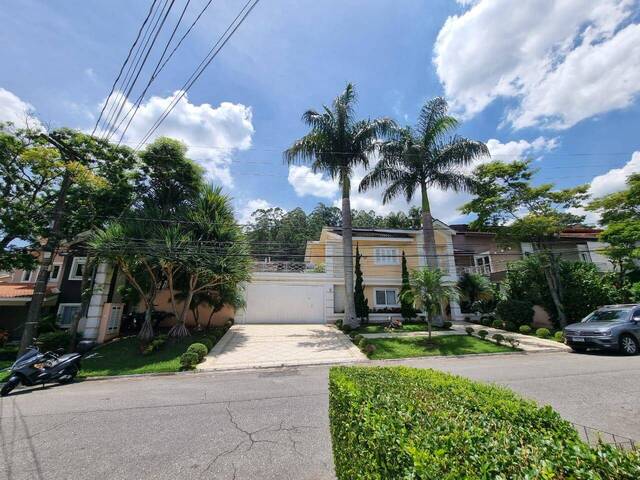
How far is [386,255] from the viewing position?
899 inches

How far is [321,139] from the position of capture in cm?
1784

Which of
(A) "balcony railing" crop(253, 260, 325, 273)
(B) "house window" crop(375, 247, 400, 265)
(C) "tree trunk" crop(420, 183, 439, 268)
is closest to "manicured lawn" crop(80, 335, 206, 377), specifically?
(A) "balcony railing" crop(253, 260, 325, 273)

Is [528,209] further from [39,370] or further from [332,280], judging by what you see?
[39,370]

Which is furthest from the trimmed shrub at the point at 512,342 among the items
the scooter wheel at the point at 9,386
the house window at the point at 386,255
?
the scooter wheel at the point at 9,386

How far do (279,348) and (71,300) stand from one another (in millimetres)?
15669

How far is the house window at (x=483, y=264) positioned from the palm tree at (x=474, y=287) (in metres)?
4.39

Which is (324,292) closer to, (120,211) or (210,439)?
(120,211)

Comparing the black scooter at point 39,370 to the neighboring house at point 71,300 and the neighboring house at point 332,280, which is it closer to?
the neighboring house at point 71,300

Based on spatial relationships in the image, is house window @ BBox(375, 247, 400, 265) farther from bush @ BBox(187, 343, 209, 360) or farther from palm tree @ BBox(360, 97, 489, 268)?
bush @ BBox(187, 343, 209, 360)

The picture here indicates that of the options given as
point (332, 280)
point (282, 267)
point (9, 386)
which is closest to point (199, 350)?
point (9, 386)

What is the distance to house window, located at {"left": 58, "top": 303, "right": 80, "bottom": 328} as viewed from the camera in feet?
60.5

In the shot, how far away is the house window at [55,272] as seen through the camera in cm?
2088

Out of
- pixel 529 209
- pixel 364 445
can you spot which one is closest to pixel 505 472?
pixel 364 445

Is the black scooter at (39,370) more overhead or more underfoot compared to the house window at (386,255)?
more underfoot
